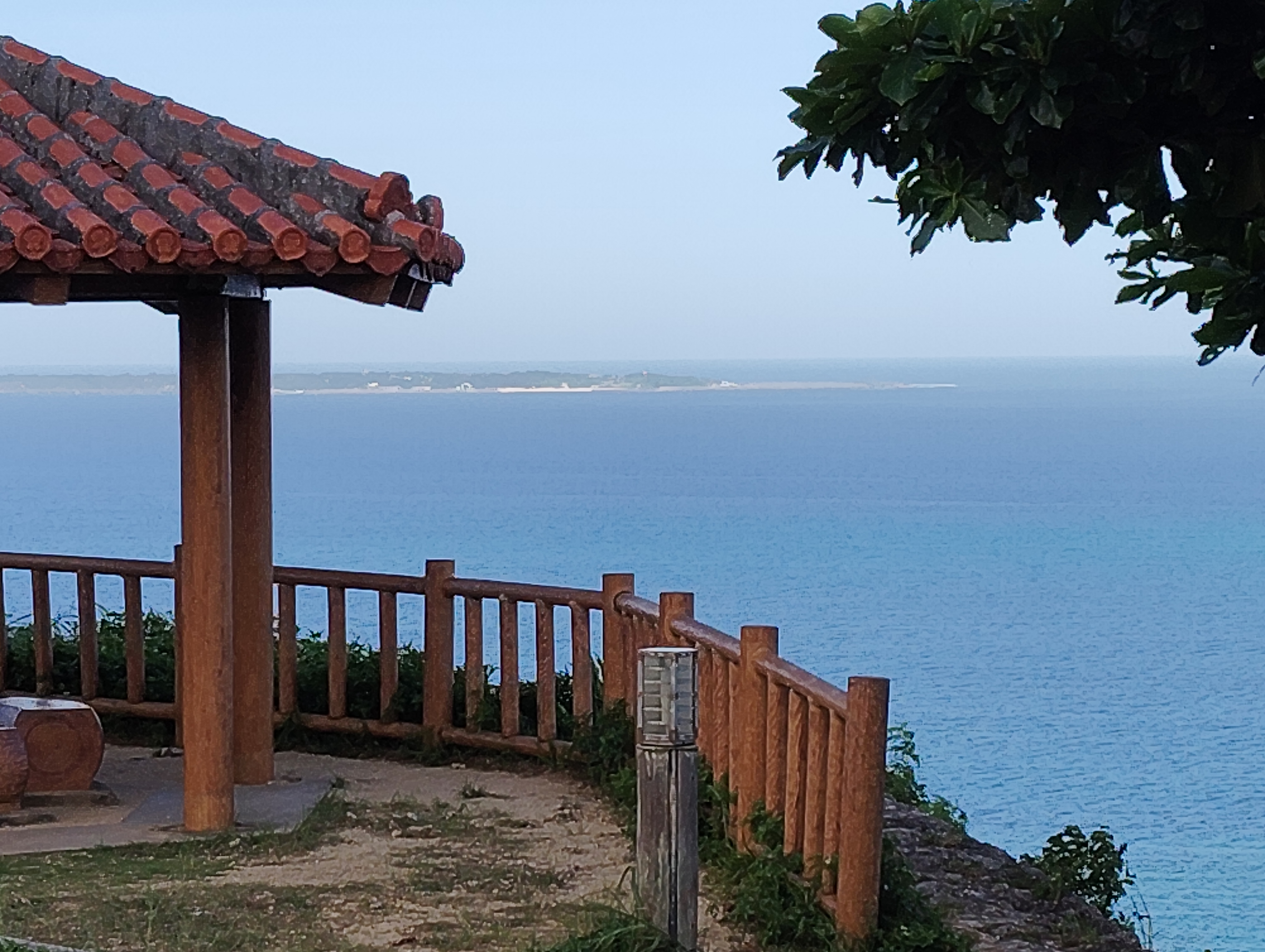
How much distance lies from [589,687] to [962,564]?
38.4m

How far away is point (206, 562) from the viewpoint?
25.8ft

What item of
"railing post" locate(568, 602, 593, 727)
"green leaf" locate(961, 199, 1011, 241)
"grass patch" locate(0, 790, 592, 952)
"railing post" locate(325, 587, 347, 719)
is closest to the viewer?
"green leaf" locate(961, 199, 1011, 241)

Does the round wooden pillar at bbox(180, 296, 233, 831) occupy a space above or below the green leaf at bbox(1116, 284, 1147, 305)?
below

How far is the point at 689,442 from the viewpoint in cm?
13875

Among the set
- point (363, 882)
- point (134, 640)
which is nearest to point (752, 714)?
point (363, 882)

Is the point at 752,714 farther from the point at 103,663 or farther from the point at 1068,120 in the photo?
the point at 103,663

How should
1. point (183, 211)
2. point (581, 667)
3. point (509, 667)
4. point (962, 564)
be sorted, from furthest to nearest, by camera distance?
1. point (962, 564)
2. point (509, 667)
3. point (581, 667)
4. point (183, 211)

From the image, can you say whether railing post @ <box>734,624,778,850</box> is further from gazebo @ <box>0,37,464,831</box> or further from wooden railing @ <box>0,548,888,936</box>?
gazebo @ <box>0,37,464,831</box>

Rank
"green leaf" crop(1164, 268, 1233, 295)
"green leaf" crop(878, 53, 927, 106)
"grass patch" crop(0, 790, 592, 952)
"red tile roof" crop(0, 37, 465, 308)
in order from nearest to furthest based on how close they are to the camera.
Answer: "green leaf" crop(878, 53, 927, 106), "green leaf" crop(1164, 268, 1233, 295), "grass patch" crop(0, 790, 592, 952), "red tile roof" crop(0, 37, 465, 308)

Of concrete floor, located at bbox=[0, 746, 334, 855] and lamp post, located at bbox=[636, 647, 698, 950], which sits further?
concrete floor, located at bbox=[0, 746, 334, 855]

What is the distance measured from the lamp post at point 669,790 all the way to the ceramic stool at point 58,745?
3.61 m

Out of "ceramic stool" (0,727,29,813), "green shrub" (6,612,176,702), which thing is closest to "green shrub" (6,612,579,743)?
"green shrub" (6,612,176,702)

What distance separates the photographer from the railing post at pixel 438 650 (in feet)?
31.6

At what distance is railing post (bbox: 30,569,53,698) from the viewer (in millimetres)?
10352
